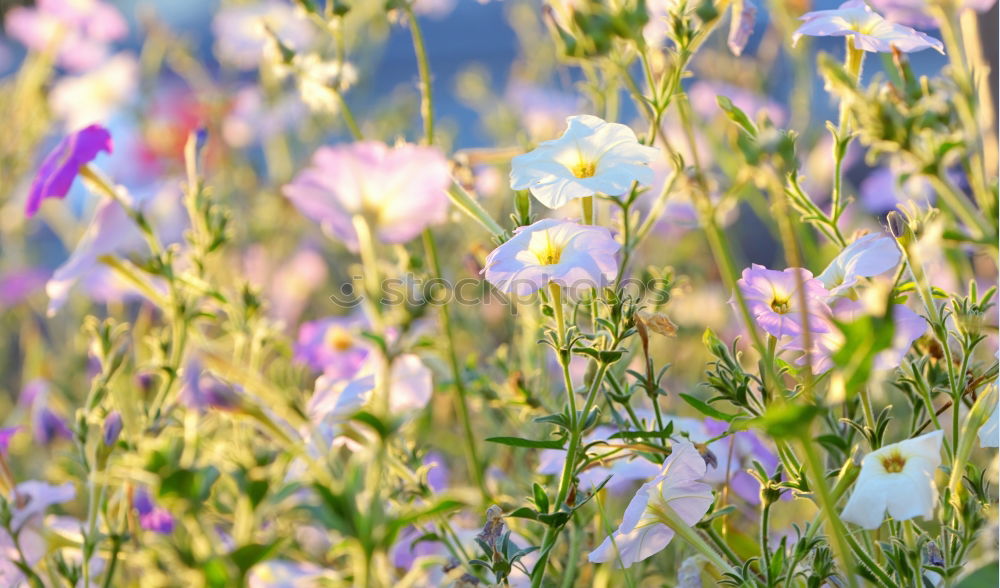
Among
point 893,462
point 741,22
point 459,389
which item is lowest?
point 459,389

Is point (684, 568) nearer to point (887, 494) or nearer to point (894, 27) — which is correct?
point (887, 494)

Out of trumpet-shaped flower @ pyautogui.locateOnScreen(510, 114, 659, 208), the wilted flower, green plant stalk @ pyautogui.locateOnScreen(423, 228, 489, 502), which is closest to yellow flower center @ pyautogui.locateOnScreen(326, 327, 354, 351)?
green plant stalk @ pyautogui.locateOnScreen(423, 228, 489, 502)

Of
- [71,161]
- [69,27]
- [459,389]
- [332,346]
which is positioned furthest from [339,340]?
[69,27]

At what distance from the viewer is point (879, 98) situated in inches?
16.5

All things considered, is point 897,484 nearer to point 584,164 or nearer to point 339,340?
point 584,164

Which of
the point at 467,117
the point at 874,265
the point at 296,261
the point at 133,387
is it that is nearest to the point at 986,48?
the point at 874,265

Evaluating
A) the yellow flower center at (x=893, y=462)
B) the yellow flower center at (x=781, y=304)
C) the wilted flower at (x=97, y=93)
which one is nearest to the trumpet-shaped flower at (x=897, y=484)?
the yellow flower center at (x=893, y=462)

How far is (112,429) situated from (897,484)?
43 cm

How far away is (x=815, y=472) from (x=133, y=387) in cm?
61

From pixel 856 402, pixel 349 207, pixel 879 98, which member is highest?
pixel 879 98

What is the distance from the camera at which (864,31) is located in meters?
0.62

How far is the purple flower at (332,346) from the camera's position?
931 mm

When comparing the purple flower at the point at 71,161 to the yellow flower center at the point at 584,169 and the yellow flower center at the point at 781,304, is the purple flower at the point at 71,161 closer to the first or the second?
the yellow flower center at the point at 584,169

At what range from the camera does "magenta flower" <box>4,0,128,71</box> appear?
5.17 ft
